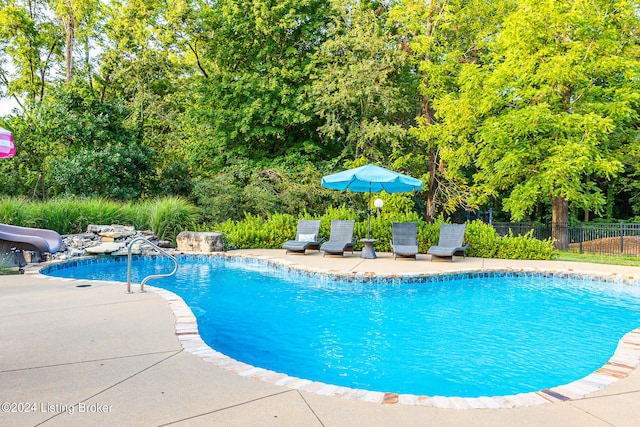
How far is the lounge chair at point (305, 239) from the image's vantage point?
35.7 ft

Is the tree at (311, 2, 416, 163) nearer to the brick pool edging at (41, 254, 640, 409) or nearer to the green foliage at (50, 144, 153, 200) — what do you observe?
the green foliage at (50, 144, 153, 200)

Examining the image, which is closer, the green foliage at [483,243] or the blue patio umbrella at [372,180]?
the blue patio umbrella at [372,180]

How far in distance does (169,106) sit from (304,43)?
25.5ft

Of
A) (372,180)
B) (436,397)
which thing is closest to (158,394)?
(436,397)

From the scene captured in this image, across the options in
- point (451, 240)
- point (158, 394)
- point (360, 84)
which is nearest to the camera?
point (158, 394)

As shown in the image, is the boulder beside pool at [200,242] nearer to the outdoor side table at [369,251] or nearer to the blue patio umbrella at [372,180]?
the blue patio umbrella at [372,180]

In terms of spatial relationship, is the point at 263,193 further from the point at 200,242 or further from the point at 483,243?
the point at 483,243

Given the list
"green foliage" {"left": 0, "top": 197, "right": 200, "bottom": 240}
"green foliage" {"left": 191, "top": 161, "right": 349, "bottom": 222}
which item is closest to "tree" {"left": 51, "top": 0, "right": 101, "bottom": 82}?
"green foliage" {"left": 191, "top": 161, "right": 349, "bottom": 222}

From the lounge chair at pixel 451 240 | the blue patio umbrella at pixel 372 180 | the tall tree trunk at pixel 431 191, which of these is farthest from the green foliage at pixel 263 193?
the lounge chair at pixel 451 240

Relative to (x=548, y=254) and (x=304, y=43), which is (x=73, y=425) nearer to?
(x=548, y=254)

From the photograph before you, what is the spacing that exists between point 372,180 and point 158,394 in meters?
7.64

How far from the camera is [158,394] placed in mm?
2736

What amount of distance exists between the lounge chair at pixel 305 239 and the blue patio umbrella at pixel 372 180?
1.43 m

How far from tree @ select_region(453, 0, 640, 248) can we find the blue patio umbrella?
459 centimetres
